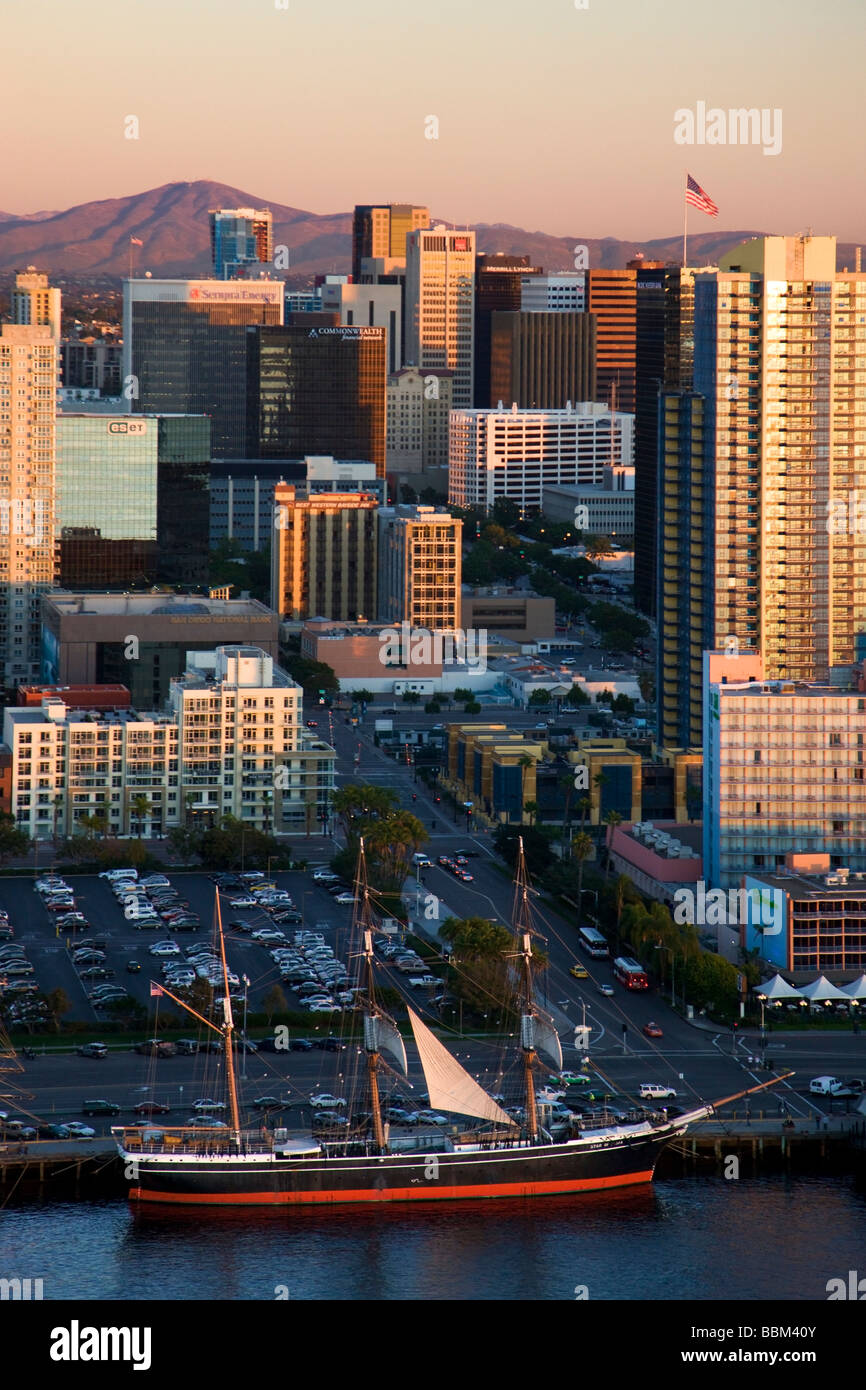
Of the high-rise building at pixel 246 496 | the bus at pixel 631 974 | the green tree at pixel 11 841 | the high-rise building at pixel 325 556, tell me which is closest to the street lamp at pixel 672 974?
the bus at pixel 631 974

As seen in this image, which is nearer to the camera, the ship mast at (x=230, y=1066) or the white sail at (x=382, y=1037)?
the ship mast at (x=230, y=1066)

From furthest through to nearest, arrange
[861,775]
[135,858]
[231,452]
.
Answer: [231,452] → [135,858] → [861,775]

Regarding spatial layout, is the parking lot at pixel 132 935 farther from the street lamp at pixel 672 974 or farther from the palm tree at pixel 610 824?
the palm tree at pixel 610 824

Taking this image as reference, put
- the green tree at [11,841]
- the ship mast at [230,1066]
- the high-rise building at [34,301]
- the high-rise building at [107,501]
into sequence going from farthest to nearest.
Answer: the high-rise building at [34,301] → the high-rise building at [107,501] → the green tree at [11,841] → the ship mast at [230,1066]

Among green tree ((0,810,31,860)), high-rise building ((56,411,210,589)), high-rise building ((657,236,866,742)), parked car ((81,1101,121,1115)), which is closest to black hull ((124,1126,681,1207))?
parked car ((81,1101,121,1115))

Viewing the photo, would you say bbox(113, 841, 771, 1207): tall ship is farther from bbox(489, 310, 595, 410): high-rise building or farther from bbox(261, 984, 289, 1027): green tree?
bbox(489, 310, 595, 410): high-rise building
